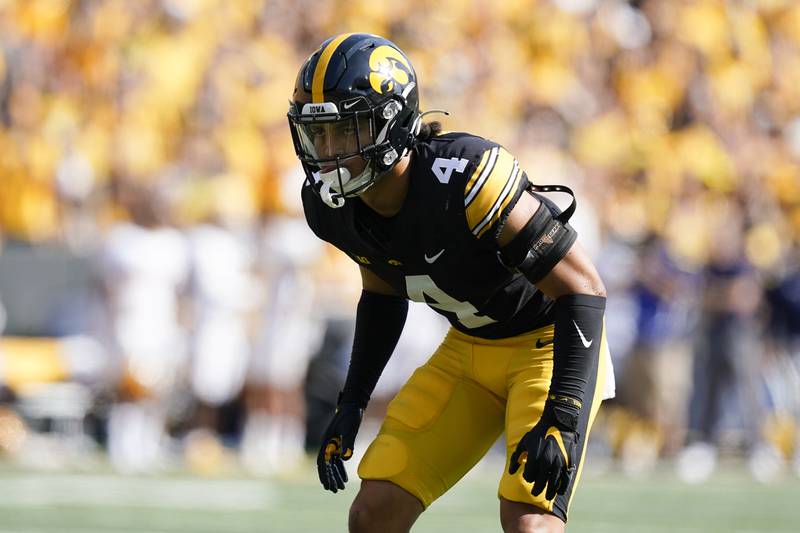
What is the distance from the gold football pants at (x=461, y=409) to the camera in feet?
12.5

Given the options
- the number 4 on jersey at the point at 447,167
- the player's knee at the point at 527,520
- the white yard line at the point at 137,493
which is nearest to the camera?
the player's knee at the point at 527,520

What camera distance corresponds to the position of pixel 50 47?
37.2ft

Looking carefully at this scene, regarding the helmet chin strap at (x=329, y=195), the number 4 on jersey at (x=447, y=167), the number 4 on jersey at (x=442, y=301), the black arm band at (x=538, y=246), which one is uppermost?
the number 4 on jersey at (x=447, y=167)

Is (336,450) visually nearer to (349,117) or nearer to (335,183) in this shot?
(335,183)

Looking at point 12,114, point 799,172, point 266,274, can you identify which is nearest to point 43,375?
point 266,274

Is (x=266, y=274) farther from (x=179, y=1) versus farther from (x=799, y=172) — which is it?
(x=799, y=172)

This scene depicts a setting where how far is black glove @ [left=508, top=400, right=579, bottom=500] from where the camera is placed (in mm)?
3445

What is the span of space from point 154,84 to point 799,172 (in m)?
5.08

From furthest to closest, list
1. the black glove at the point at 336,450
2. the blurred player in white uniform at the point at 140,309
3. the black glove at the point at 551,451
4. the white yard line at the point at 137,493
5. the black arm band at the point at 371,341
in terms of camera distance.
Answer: the blurred player in white uniform at the point at 140,309 → the white yard line at the point at 137,493 → the black arm band at the point at 371,341 → the black glove at the point at 336,450 → the black glove at the point at 551,451

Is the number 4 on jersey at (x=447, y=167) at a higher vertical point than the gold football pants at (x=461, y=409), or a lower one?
higher

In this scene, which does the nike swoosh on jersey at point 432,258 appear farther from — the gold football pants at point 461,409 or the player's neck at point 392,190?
the gold football pants at point 461,409

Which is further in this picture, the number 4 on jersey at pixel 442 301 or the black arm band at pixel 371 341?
the black arm band at pixel 371 341

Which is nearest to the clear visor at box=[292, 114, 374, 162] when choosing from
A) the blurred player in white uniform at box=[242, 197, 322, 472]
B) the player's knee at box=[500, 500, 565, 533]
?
the player's knee at box=[500, 500, 565, 533]

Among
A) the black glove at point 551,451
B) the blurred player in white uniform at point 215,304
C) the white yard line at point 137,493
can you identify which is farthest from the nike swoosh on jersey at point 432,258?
the blurred player in white uniform at point 215,304
